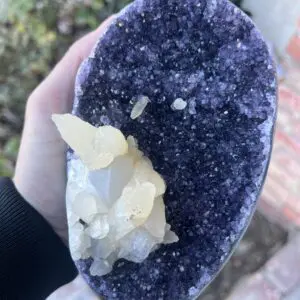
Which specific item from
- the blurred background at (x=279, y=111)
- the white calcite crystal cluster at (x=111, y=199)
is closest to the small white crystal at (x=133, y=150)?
the white calcite crystal cluster at (x=111, y=199)

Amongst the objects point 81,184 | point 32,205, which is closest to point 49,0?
point 32,205

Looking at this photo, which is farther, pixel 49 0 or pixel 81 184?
pixel 49 0

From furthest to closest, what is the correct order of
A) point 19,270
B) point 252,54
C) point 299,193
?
point 299,193
point 19,270
point 252,54

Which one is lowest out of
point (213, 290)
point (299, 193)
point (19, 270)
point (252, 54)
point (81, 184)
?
point (213, 290)

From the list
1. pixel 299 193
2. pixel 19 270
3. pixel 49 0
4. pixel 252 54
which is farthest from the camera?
pixel 49 0

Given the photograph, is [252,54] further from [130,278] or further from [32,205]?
[32,205]

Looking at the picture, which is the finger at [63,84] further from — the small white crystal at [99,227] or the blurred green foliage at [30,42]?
the blurred green foliage at [30,42]

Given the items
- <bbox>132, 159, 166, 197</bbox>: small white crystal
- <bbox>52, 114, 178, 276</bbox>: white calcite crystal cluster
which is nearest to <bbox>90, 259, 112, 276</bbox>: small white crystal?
<bbox>52, 114, 178, 276</bbox>: white calcite crystal cluster

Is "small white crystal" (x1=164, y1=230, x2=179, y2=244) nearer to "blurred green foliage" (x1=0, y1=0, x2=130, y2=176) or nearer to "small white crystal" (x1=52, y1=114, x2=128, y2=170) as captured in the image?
"small white crystal" (x1=52, y1=114, x2=128, y2=170)
